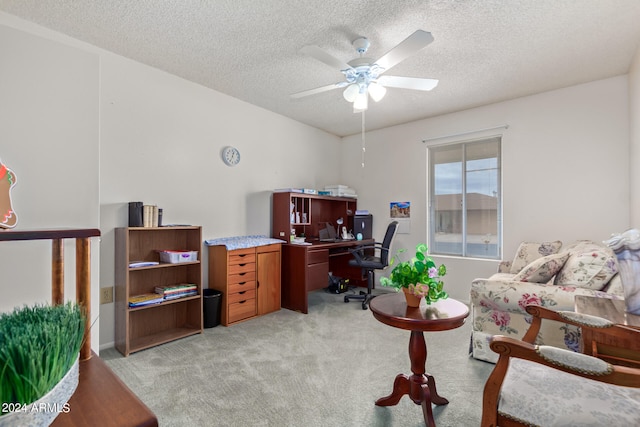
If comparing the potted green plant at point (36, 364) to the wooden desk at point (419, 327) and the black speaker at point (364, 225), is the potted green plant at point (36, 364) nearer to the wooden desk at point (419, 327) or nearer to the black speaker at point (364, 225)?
the wooden desk at point (419, 327)

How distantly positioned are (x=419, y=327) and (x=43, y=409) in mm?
1566

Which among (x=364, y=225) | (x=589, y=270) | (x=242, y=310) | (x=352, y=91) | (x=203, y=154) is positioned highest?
(x=352, y=91)

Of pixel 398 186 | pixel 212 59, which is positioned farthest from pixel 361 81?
pixel 398 186

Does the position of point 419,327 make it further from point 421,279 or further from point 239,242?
point 239,242

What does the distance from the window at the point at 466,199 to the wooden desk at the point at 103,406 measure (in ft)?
14.1

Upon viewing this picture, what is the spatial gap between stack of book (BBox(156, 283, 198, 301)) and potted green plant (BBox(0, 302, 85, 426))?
256cm

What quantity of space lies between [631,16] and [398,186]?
2.96m

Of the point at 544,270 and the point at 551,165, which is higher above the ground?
the point at 551,165

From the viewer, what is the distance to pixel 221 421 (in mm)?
1767

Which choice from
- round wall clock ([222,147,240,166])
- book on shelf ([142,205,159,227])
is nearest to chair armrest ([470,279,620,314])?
book on shelf ([142,205,159,227])

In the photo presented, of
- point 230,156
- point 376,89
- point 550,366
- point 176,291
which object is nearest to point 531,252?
point 376,89

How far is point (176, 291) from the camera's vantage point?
2.96m

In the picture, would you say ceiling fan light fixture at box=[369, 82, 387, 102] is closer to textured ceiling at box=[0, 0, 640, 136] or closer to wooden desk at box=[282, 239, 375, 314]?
textured ceiling at box=[0, 0, 640, 136]

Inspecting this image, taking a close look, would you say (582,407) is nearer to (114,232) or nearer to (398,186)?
(114,232)
